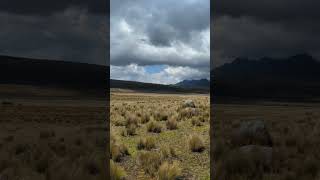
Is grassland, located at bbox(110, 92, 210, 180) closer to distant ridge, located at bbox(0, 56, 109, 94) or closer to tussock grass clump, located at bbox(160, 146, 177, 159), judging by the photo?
tussock grass clump, located at bbox(160, 146, 177, 159)

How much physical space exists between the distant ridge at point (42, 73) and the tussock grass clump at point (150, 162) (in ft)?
456

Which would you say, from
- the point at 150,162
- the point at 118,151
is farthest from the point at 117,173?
the point at 118,151

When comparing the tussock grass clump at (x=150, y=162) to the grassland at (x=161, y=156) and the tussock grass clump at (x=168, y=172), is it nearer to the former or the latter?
the grassland at (x=161, y=156)

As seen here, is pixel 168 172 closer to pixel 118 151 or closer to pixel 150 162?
pixel 150 162

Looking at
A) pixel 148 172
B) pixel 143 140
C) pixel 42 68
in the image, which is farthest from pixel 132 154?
pixel 42 68

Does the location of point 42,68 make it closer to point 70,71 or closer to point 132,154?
point 70,71

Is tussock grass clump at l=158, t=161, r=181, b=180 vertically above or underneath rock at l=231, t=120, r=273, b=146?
underneath

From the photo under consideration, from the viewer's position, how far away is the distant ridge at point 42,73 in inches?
6265

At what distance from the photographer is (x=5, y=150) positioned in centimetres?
1584

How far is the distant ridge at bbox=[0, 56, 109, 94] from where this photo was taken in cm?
15912

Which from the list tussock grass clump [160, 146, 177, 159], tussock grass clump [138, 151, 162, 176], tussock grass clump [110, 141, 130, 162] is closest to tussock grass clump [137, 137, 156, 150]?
tussock grass clump [110, 141, 130, 162]

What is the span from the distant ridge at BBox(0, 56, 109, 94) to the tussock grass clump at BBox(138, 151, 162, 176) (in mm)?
138987

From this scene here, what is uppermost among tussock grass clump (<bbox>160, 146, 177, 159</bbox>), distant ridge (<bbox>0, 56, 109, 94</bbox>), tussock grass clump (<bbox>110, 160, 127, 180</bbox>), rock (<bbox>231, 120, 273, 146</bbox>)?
distant ridge (<bbox>0, 56, 109, 94</bbox>)

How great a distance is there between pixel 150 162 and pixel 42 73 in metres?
156
